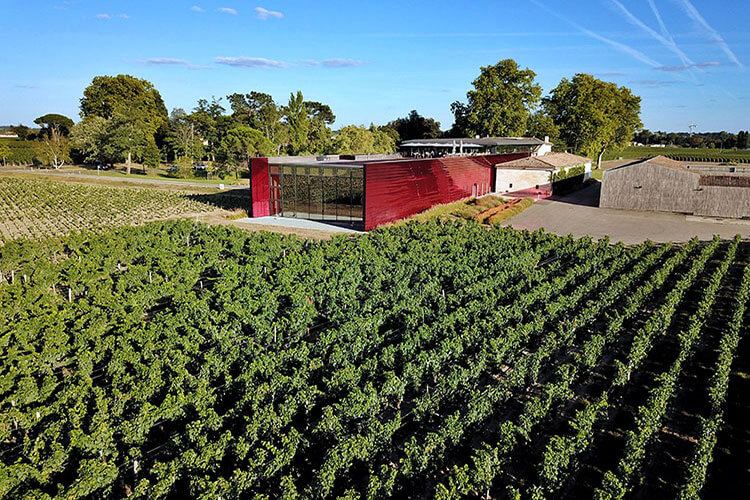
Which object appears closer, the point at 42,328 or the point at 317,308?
the point at 42,328

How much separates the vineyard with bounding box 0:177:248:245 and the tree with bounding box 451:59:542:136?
3907cm

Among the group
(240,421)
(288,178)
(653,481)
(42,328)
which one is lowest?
(653,481)

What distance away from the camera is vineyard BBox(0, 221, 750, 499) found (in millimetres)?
8172

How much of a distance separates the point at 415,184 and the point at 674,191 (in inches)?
791

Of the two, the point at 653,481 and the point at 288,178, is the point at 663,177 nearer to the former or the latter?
the point at 288,178

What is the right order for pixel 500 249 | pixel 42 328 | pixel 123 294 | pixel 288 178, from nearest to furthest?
pixel 42 328, pixel 123 294, pixel 500 249, pixel 288 178

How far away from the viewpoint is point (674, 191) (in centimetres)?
3619

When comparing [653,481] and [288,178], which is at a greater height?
[288,178]

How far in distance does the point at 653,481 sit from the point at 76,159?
3383 inches

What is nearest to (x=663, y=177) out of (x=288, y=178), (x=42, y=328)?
(x=288, y=178)

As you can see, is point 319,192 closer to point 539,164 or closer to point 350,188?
point 350,188

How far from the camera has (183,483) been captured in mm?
8375

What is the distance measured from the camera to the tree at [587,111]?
66.0m

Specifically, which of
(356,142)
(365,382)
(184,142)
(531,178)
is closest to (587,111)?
(531,178)
